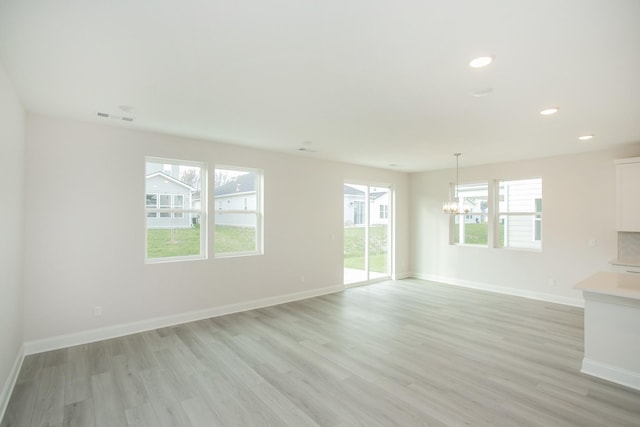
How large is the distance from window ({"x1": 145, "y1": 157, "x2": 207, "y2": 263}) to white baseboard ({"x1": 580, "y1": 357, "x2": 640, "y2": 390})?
4870mm

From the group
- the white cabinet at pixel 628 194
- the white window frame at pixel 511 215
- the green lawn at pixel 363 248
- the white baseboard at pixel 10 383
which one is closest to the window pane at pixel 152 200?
the white baseboard at pixel 10 383

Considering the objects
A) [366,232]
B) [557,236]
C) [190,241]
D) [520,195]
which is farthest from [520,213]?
[190,241]

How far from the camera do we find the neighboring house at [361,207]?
6941 mm

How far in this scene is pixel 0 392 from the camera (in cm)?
247

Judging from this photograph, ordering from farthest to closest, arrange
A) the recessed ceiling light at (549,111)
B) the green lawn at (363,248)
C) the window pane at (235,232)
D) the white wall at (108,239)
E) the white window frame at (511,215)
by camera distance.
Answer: the green lawn at (363,248) < the white window frame at (511,215) < the window pane at (235,232) < the white wall at (108,239) < the recessed ceiling light at (549,111)

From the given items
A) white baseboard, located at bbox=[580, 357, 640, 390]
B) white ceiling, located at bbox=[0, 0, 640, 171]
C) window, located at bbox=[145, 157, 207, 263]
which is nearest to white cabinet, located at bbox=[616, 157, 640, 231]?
white ceiling, located at bbox=[0, 0, 640, 171]

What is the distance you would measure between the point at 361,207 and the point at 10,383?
6.02 m

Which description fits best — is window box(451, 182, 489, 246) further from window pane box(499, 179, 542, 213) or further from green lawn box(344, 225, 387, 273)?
green lawn box(344, 225, 387, 273)

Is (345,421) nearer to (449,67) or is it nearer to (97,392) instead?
(97,392)

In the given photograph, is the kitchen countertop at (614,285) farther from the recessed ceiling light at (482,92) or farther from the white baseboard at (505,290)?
the white baseboard at (505,290)

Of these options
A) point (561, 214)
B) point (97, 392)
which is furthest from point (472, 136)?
point (97, 392)

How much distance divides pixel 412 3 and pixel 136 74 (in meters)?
2.18

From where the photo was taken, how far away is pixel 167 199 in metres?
4.58

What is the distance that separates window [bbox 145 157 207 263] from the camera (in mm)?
4449
